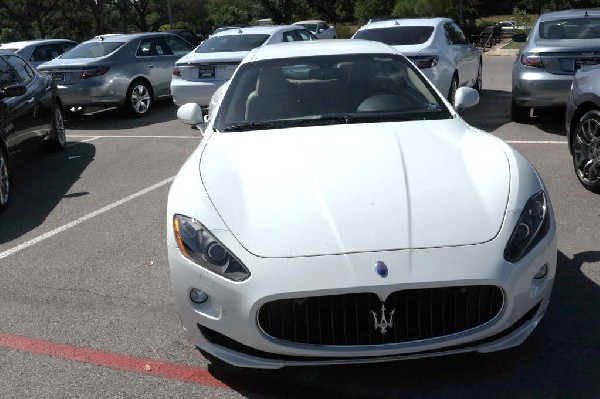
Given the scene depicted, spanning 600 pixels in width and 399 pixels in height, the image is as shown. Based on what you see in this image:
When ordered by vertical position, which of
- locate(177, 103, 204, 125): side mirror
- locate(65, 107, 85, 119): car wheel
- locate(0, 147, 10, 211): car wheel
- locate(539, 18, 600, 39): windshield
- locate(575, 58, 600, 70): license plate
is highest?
locate(177, 103, 204, 125): side mirror

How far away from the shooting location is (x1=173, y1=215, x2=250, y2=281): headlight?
3150mm

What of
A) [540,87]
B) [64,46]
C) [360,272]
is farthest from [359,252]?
[64,46]

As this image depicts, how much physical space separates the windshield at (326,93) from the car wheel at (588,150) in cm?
229

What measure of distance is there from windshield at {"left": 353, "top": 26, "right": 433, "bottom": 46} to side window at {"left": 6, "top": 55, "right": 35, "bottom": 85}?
4795 millimetres

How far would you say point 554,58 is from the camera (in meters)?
8.95

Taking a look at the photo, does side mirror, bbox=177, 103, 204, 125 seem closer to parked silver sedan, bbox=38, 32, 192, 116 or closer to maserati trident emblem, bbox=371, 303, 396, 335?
maserati trident emblem, bbox=371, 303, 396, 335

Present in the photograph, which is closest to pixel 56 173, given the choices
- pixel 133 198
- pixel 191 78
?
pixel 133 198

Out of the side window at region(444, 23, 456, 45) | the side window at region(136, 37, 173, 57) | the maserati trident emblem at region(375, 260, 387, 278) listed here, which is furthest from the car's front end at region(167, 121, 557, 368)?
the side window at region(136, 37, 173, 57)

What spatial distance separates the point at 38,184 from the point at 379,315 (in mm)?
6216

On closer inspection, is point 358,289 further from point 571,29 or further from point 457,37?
point 457,37

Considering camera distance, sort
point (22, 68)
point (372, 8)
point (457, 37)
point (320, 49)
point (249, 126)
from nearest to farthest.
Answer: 1. point (249, 126)
2. point (320, 49)
3. point (22, 68)
4. point (457, 37)
5. point (372, 8)

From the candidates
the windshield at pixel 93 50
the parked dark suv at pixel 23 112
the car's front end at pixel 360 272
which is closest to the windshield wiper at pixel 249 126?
the car's front end at pixel 360 272

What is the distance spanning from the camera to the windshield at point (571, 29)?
9312 mm

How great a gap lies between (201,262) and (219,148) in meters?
1.15
